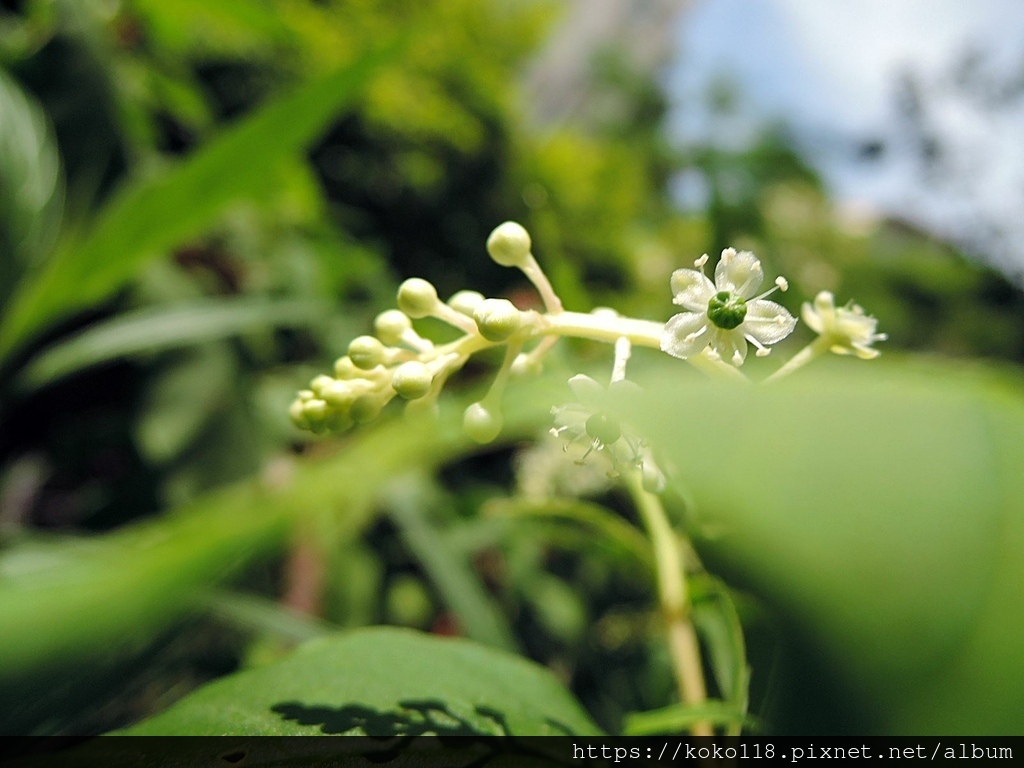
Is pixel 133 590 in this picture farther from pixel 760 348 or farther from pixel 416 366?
pixel 760 348

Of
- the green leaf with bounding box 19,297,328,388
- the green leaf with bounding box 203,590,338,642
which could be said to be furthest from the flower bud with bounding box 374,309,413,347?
the green leaf with bounding box 19,297,328,388

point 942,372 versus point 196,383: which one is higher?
point 196,383

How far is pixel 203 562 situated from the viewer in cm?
24

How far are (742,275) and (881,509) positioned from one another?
11.1 inches

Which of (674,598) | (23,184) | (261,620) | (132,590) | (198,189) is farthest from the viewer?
(23,184)

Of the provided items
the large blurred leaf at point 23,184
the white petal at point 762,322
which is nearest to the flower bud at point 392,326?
the white petal at point 762,322

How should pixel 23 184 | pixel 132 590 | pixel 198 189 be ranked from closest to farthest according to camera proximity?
pixel 132 590, pixel 198 189, pixel 23 184

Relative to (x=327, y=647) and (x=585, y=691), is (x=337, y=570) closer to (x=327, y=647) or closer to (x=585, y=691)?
(x=585, y=691)

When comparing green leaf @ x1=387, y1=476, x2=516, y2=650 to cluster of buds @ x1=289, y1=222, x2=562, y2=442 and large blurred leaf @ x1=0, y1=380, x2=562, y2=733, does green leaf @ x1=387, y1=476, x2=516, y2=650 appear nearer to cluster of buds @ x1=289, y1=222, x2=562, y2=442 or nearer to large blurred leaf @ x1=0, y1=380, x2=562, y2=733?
cluster of buds @ x1=289, y1=222, x2=562, y2=442

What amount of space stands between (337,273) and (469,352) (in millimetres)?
1677

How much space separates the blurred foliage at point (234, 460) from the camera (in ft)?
0.86

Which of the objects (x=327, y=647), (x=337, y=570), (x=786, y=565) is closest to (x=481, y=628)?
(x=337, y=570)

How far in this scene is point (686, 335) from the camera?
18.2 inches

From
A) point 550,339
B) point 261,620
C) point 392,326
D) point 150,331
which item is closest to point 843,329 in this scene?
point 550,339
